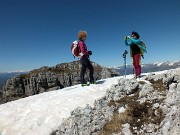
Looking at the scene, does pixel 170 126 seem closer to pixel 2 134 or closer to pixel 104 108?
pixel 104 108

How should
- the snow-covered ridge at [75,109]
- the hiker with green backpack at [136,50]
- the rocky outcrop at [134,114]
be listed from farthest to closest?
the hiker with green backpack at [136,50]
the snow-covered ridge at [75,109]
the rocky outcrop at [134,114]

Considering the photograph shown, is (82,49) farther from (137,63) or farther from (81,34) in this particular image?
(137,63)

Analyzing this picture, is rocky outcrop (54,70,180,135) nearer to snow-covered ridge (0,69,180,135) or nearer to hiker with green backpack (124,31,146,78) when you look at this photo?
snow-covered ridge (0,69,180,135)

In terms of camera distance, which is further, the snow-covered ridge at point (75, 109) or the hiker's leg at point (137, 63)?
the hiker's leg at point (137, 63)

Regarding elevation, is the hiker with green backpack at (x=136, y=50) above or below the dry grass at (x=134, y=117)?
above

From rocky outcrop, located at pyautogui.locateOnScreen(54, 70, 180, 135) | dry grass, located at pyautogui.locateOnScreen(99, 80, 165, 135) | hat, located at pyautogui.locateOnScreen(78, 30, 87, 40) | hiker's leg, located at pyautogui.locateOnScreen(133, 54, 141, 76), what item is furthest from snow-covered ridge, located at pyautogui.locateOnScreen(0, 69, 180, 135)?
hat, located at pyautogui.locateOnScreen(78, 30, 87, 40)

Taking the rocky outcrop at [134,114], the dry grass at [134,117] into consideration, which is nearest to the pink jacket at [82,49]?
the rocky outcrop at [134,114]

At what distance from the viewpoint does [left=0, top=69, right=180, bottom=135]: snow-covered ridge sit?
8.82 meters

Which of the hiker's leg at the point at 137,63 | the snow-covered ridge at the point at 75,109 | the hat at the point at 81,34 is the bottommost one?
the snow-covered ridge at the point at 75,109

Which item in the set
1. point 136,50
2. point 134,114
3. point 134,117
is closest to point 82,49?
point 136,50

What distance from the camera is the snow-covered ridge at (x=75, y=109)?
8816 mm

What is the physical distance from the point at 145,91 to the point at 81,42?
844cm

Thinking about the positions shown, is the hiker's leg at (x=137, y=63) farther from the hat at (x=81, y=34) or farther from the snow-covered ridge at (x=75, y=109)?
the hat at (x=81, y=34)

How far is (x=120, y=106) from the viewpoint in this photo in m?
10.6
